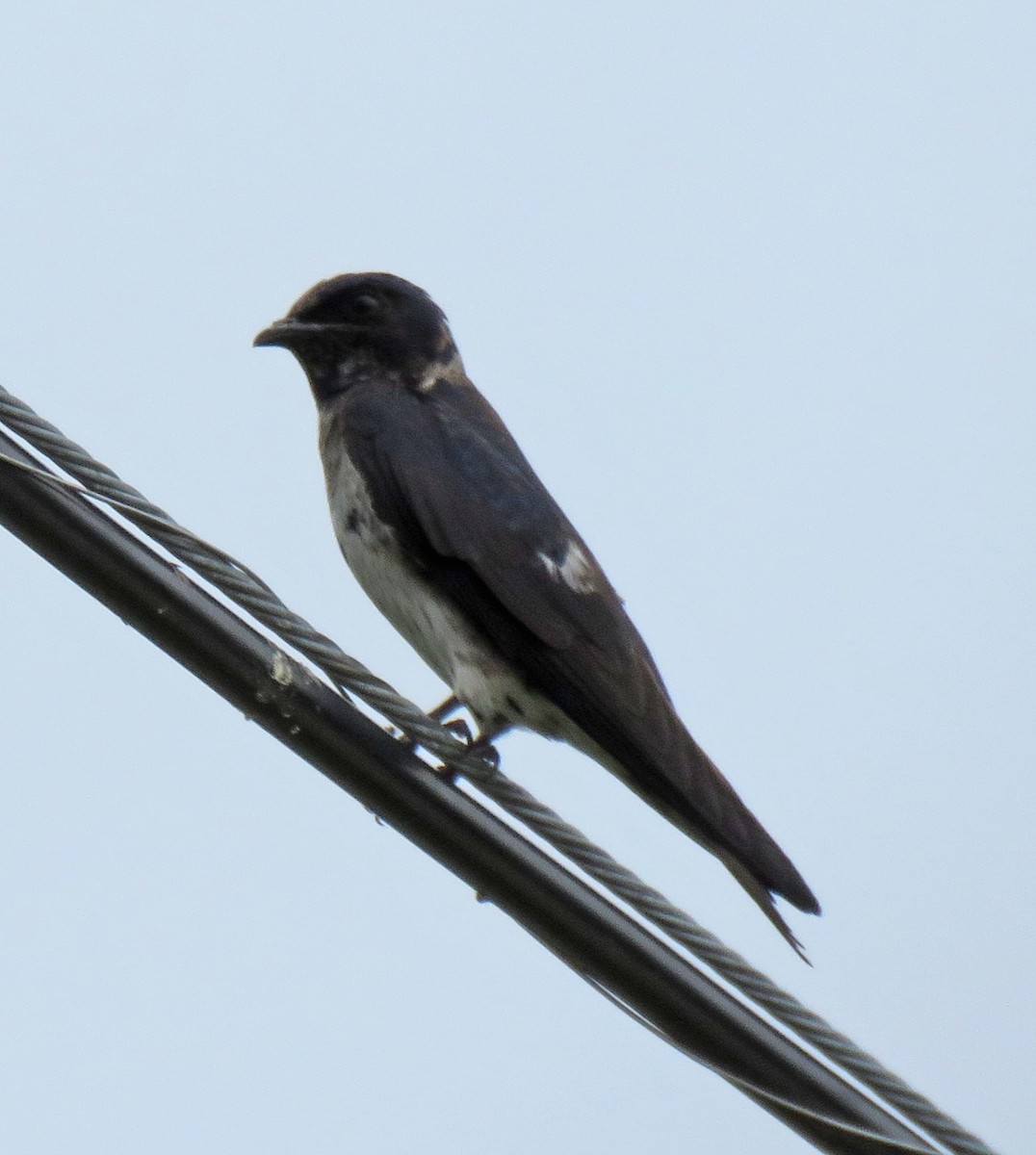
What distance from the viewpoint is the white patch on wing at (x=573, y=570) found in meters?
4.72

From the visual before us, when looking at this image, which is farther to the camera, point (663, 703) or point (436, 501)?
point (436, 501)

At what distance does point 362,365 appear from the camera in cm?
550

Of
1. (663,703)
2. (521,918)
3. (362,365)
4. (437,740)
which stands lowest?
(521,918)

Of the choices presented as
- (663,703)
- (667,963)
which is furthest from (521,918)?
(663,703)

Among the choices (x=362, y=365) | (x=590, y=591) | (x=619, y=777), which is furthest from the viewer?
(x=362, y=365)

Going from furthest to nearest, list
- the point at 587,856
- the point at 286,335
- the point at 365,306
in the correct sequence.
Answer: the point at 365,306 → the point at 286,335 → the point at 587,856

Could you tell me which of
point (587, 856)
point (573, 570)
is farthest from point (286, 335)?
point (587, 856)

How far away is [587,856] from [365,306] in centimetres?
296

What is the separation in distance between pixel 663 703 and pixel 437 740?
4.44 ft

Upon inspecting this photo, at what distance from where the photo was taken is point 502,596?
4.58 meters

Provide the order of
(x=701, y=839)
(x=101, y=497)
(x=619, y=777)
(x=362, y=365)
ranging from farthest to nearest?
(x=362, y=365)
(x=619, y=777)
(x=701, y=839)
(x=101, y=497)

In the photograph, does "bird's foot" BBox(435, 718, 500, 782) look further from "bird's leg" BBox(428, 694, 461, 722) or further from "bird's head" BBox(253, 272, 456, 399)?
"bird's head" BBox(253, 272, 456, 399)

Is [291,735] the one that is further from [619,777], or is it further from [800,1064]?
[619,777]

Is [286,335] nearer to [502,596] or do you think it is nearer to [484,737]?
[502,596]
